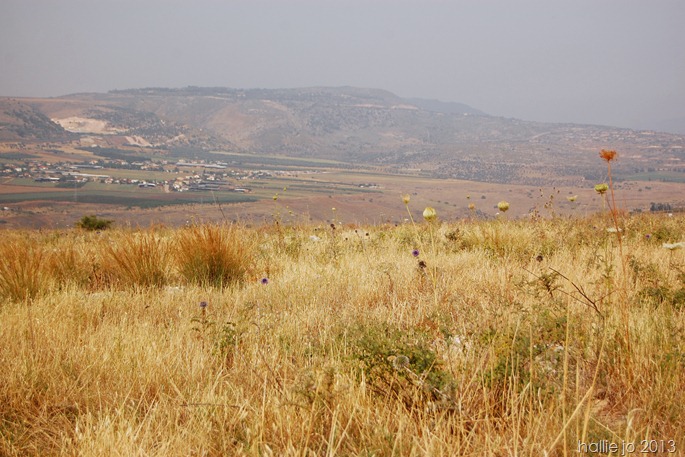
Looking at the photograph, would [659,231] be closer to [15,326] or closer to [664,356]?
[664,356]

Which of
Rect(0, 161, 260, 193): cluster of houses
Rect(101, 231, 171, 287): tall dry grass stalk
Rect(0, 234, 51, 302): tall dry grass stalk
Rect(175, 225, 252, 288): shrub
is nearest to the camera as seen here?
Rect(0, 234, 51, 302): tall dry grass stalk

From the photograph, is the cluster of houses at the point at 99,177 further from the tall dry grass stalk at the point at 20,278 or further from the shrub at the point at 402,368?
the shrub at the point at 402,368

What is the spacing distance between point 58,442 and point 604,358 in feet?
8.25

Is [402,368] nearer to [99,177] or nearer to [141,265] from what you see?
[141,265]

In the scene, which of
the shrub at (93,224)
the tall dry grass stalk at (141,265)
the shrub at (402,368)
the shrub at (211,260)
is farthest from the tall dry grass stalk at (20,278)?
the shrub at (93,224)

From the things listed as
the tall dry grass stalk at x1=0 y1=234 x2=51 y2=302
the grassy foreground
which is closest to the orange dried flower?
the grassy foreground

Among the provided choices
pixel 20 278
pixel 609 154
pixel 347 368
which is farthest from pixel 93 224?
pixel 609 154

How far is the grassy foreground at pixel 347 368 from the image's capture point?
184 centimetres

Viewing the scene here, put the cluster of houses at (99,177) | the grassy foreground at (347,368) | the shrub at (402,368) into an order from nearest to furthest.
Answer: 1. the grassy foreground at (347,368)
2. the shrub at (402,368)
3. the cluster of houses at (99,177)

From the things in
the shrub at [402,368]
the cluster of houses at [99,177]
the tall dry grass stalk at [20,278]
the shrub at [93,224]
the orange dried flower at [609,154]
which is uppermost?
the orange dried flower at [609,154]

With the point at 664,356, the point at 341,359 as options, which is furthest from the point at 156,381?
the point at 664,356

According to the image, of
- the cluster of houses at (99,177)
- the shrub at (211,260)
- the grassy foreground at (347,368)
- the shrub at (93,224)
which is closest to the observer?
the grassy foreground at (347,368)

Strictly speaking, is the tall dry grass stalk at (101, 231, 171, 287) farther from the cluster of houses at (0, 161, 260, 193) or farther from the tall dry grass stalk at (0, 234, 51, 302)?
the cluster of houses at (0, 161, 260, 193)

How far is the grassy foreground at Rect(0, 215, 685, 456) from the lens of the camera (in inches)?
72.5
